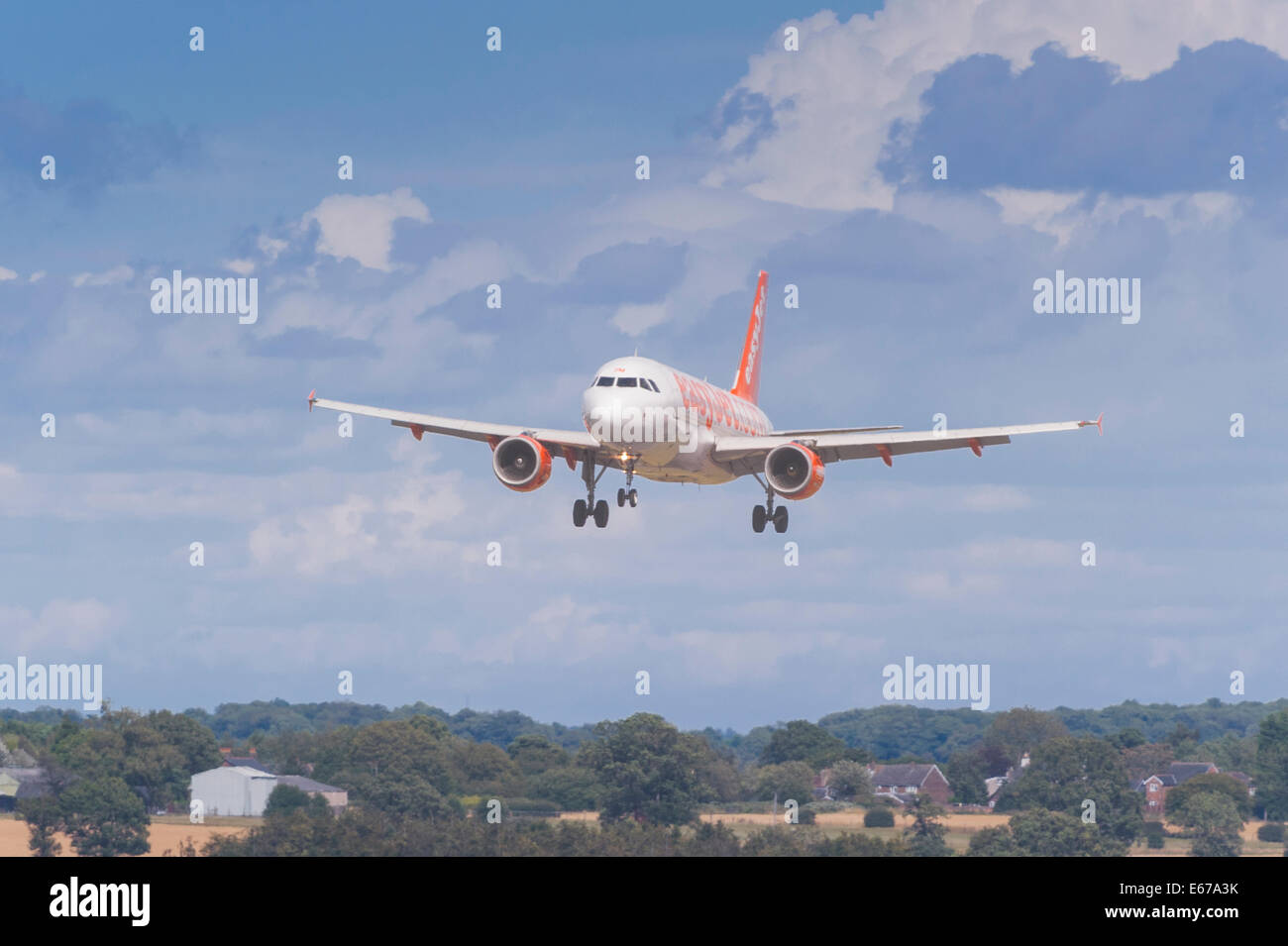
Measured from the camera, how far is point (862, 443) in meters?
70.5

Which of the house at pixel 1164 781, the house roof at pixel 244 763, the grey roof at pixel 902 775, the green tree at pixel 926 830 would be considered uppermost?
the house roof at pixel 244 763

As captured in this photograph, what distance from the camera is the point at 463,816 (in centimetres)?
12838

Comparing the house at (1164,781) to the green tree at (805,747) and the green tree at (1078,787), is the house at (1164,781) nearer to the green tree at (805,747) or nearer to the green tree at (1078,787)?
the green tree at (1078,787)

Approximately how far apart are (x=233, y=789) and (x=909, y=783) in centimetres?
5210

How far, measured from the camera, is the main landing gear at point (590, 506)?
70.4 meters

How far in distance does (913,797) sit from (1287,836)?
2700 cm

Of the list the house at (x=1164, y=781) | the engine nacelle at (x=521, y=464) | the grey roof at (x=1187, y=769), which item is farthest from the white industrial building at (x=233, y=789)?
the grey roof at (x=1187, y=769)

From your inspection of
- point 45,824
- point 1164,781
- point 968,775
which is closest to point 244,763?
point 45,824

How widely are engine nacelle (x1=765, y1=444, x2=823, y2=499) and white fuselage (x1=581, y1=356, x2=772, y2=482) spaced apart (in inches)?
88.0

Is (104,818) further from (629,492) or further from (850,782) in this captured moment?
(629,492)

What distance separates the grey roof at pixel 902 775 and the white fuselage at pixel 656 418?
249ft

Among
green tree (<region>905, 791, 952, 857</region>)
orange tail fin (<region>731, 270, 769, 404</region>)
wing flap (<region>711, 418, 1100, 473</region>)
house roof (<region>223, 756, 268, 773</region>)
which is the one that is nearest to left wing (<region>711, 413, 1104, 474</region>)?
wing flap (<region>711, 418, 1100, 473</region>)
